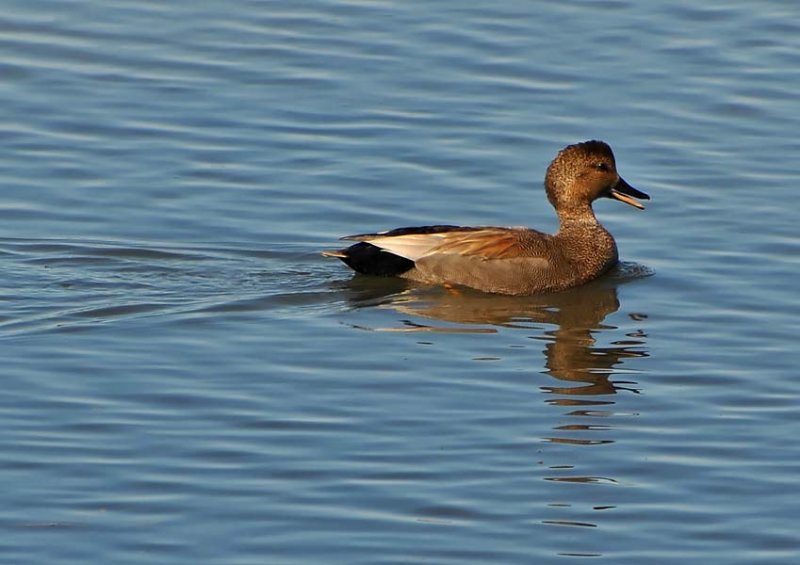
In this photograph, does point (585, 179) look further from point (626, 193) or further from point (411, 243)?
point (411, 243)

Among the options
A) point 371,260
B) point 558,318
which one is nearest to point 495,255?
point 558,318

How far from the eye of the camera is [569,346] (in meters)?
12.4

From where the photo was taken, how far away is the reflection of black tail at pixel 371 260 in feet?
44.7

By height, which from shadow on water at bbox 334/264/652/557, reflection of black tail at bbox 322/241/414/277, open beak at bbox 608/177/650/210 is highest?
open beak at bbox 608/177/650/210

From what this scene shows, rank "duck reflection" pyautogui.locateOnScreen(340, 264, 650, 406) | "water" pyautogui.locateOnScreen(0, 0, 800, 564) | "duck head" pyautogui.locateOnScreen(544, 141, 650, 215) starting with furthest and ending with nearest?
"duck head" pyautogui.locateOnScreen(544, 141, 650, 215) → "duck reflection" pyautogui.locateOnScreen(340, 264, 650, 406) → "water" pyautogui.locateOnScreen(0, 0, 800, 564)

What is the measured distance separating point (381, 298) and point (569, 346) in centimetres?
162

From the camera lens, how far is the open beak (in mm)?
14500

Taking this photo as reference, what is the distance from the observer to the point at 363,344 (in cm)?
1209

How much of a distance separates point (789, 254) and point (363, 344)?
364cm

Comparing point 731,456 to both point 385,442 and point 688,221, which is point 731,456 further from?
point 688,221

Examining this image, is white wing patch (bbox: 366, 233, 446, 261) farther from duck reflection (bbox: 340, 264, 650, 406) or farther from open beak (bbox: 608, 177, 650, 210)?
open beak (bbox: 608, 177, 650, 210)

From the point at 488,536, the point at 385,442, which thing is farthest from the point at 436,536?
the point at 385,442

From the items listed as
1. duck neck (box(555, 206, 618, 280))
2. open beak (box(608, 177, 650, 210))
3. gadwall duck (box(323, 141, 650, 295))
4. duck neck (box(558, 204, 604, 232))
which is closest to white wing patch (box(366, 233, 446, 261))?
gadwall duck (box(323, 141, 650, 295))

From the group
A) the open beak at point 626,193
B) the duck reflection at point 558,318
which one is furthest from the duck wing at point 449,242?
the open beak at point 626,193
